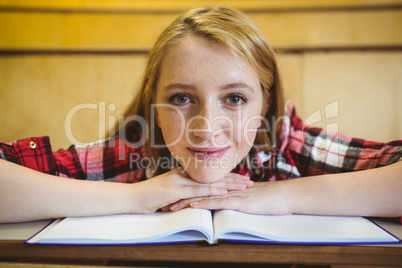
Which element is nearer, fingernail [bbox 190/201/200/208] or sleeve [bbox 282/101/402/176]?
fingernail [bbox 190/201/200/208]

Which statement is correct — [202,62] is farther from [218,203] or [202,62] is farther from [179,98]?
[218,203]

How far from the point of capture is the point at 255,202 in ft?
1.62

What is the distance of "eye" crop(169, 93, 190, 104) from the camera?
565 mm

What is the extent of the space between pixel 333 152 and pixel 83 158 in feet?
1.76

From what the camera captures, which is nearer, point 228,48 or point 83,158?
point 228,48

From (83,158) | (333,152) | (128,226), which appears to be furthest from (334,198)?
(83,158)

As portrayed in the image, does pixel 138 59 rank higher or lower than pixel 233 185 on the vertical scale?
higher

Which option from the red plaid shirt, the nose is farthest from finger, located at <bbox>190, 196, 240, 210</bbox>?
the red plaid shirt

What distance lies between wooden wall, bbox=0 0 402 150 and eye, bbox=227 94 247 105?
0.67m

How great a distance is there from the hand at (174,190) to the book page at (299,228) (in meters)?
0.05

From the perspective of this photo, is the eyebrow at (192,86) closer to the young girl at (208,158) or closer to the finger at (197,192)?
the young girl at (208,158)

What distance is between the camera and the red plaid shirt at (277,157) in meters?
0.62

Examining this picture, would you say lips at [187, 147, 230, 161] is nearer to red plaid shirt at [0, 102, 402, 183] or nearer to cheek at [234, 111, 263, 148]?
cheek at [234, 111, 263, 148]

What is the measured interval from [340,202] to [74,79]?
3.61 ft
